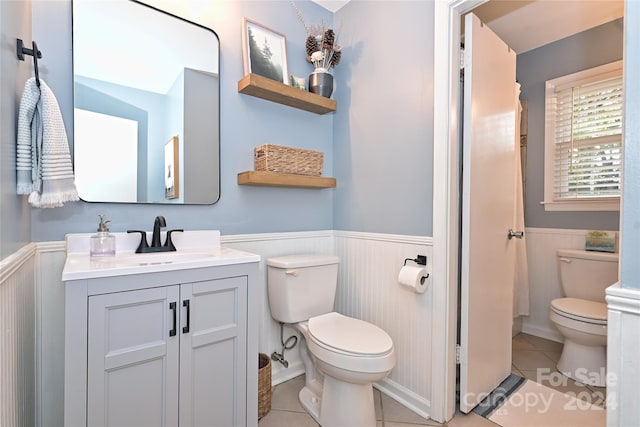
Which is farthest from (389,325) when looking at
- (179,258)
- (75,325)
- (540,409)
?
(75,325)

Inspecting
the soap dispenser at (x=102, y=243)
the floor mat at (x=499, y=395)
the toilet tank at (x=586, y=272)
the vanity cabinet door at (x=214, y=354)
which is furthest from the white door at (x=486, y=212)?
the soap dispenser at (x=102, y=243)

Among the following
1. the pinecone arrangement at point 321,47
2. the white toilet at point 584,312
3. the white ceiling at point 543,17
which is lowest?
the white toilet at point 584,312

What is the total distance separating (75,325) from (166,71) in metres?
1.26

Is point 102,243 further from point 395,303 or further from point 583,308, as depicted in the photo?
point 583,308

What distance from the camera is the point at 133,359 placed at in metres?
1.11

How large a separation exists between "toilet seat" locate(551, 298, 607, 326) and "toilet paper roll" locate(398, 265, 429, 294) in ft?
3.77

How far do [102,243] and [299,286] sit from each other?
96cm

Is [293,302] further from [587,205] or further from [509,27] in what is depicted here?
[509,27]

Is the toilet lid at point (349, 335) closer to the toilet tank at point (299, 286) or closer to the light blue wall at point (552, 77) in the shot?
the toilet tank at point (299, 286)

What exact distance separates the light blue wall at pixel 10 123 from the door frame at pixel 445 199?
165 cm

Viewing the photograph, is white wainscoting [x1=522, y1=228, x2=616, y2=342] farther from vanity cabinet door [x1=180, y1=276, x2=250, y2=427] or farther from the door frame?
vanity cabinet door [x1=180, y1=276, x2=250, y2=427]

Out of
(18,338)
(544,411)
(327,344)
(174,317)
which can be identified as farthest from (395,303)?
(18,338)

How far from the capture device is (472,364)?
1741 millimetres

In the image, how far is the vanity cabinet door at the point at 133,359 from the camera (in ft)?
3.44
